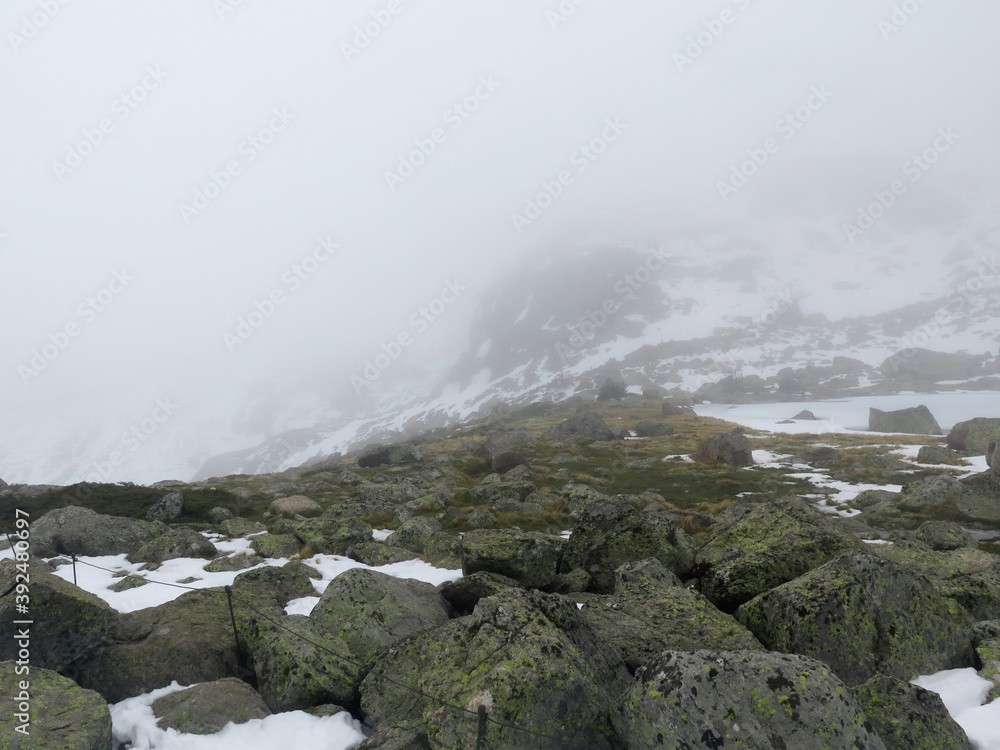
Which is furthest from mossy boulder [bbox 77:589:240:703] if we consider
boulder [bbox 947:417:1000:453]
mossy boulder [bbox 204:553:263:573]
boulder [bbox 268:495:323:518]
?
boulder [bbox 947:417:1000:453]

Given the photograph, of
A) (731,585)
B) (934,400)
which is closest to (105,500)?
(731,585)

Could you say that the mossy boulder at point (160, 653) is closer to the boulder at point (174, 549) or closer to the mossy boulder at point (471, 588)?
the mossy boulder at point (471, 588)

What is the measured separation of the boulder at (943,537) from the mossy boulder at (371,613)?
63.5 feet

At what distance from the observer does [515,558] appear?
562 inches

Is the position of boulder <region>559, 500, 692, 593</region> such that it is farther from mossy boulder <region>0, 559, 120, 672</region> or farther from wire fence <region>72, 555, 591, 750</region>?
mossy boulder <region>0, 559, 120, 672</region>

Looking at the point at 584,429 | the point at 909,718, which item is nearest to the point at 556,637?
the point at 909,718

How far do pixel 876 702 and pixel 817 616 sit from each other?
2.19 metres

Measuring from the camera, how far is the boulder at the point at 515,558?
14.2 metres

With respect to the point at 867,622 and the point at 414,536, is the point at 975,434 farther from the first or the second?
the point at 414,536

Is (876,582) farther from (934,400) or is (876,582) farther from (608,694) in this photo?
(934,400)

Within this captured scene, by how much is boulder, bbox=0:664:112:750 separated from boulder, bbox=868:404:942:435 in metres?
112

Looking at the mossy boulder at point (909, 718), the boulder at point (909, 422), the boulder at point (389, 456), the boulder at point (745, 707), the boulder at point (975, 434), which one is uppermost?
the boulder at point (745, 707)

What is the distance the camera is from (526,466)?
46.9 meters

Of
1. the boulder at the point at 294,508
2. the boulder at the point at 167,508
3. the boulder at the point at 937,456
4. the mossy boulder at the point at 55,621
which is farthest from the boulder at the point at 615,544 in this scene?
the boulder at the point at 937,456
